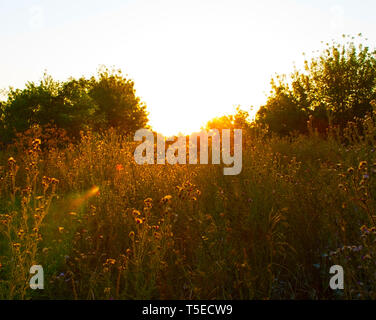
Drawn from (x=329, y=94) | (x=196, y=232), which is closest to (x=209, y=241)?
(x=196, y=232)

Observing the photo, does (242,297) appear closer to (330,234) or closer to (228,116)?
(330,234)

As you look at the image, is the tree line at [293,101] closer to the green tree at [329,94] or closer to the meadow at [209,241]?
the green tree at [329,94]

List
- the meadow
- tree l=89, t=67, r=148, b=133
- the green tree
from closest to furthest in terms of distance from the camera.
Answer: the meadow
the green tree
tree l=89, t=67, r=148, b=133

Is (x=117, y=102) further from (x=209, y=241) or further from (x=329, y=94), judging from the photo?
(x=209, y=241)

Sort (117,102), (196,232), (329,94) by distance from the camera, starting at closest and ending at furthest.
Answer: (196,232) → (329,94) → (117,102)

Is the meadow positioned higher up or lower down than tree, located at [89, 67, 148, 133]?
lower down

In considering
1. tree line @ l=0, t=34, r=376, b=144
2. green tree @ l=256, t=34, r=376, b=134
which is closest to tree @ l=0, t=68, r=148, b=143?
tree line @ l=0, t=34, r=376, b=144

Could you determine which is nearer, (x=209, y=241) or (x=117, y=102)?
(x=209, y=241)

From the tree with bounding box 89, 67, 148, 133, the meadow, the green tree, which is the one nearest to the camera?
the meadow

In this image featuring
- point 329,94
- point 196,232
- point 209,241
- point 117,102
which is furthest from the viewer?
point 117,102

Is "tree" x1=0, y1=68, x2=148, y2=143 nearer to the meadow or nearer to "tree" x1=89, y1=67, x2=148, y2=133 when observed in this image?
"tree" x1=89, y1=67, x2=148, y2=133

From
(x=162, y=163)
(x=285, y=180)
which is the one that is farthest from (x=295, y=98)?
(x=285, y=180)

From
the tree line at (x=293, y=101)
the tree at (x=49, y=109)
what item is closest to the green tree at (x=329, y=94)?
the tree line at (x=293, y=101)

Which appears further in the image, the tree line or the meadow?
the tree line
